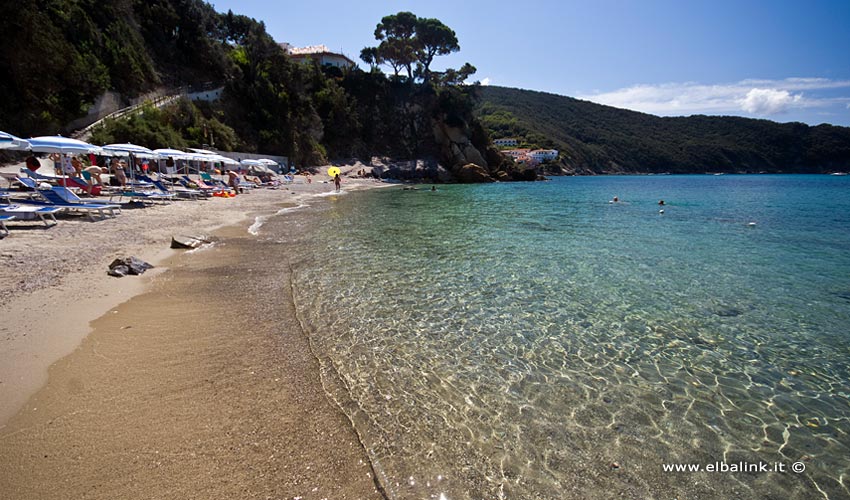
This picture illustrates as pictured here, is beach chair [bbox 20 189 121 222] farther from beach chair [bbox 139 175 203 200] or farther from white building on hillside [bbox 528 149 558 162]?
white building on hillside [bbox 528 149 558 162]

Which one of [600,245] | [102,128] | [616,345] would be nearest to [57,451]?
[616,345]

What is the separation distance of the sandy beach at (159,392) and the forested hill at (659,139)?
117646mm

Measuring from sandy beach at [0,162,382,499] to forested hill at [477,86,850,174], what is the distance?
117646 millimetres

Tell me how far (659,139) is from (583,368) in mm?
164226

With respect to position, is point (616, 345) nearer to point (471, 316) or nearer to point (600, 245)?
point (471, 316)

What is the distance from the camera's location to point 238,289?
7.26 metres

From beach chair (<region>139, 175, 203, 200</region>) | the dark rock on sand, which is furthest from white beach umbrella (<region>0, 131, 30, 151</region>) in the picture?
beach chair (<region>139, 175, 203, 200</region>)

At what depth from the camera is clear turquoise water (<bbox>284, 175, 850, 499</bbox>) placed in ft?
10.7

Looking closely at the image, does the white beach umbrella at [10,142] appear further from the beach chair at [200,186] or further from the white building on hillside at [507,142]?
the white building on hillside at [507,142]

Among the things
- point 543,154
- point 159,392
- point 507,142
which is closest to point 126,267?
point 159,392

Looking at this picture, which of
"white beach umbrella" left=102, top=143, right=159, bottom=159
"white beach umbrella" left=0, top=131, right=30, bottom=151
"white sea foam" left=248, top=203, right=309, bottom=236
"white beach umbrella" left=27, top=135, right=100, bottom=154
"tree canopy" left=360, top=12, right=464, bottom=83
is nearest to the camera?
"white beach umbrella" left=0, top=131, right=30, bottom=151

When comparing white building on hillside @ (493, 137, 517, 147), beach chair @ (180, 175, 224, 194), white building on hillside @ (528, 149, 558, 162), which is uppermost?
white building on hillside @ (493, 137, 517, 147)

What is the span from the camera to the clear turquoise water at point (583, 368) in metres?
3.26

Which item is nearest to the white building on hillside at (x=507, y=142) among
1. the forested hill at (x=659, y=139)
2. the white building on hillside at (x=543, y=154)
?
the forested hill at (x=659, y=139)
